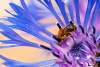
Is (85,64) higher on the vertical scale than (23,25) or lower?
lower

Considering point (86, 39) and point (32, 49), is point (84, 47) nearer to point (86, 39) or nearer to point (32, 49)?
point (86, 39)

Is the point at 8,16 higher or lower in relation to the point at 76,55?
higher

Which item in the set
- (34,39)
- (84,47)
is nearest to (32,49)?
(34,39)

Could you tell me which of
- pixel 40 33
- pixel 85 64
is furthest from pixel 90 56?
pixel 40 33

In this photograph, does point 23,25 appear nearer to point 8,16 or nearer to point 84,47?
point 8,16

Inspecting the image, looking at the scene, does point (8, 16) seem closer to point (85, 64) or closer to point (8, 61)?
point (8, 61)
